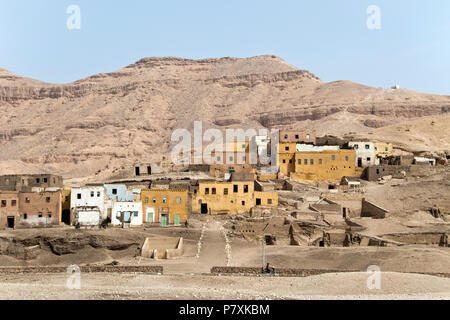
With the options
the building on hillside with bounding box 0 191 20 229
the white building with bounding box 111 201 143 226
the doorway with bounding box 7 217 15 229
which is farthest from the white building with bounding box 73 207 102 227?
the doorway with bounding box 7 217 15 229

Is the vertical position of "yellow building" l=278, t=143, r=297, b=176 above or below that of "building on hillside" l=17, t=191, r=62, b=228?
above

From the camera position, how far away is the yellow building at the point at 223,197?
180ft

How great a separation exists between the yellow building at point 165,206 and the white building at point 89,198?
10.7 ft

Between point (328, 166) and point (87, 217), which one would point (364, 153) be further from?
point (87, 217)

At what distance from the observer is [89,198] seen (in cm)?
5350

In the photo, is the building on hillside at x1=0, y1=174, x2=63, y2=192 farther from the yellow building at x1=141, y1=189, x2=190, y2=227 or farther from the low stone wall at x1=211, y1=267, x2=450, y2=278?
the low stone wall at x1=211, y1=267, x2=450, y2=278

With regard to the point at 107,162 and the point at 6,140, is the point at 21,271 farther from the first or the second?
the point at 6,140

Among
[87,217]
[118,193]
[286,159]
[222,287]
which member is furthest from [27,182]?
[222,287]

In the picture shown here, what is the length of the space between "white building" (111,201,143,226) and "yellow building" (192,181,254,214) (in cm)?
498

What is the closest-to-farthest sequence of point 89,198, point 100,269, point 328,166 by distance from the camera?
point 100,269 < point 89,198 < point 328,166

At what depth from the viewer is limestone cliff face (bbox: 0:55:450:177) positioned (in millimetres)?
143000

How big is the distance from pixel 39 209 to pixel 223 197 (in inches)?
575

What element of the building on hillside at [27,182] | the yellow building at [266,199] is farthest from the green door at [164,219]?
the building on hillside at [27,182]

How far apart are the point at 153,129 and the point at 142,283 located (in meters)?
130
